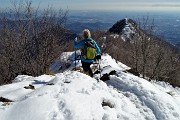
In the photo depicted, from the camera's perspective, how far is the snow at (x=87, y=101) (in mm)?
8102

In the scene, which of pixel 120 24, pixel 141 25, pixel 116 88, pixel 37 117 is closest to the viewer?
pixel 37 117

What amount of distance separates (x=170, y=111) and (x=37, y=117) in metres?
4.77

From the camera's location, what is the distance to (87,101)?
360 inches

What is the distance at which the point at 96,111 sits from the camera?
870 centimetres

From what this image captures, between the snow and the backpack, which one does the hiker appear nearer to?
the backpack

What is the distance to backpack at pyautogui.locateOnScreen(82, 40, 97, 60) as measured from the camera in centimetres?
1223

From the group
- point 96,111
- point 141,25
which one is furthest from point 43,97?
point 141,25

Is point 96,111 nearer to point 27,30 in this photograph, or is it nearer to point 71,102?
point 71,102

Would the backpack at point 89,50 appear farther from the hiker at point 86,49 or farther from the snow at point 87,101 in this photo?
the snow at point 87,101

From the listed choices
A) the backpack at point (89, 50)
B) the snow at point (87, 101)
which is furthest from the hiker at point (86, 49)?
the snow at point (87, 101)

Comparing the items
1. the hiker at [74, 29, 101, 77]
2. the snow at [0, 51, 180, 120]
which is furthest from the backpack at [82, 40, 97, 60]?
the snow at [0, 51, 180, 120]

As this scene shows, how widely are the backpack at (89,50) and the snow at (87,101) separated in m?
1.03

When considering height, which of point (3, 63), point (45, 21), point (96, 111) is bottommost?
point (3, 63)

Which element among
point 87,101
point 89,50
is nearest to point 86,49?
point 89,50
